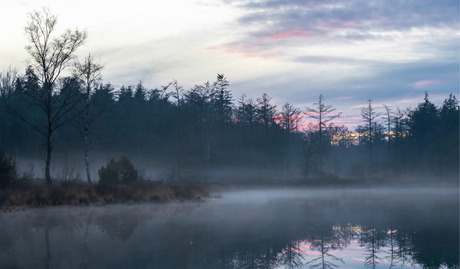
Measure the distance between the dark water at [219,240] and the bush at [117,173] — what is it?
8125 millimetres

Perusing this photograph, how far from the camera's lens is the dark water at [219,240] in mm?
11875

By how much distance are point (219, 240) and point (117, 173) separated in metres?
19.3

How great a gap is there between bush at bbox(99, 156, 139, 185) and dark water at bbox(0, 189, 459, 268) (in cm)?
812

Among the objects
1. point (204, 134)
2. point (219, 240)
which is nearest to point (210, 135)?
point (204, 134)

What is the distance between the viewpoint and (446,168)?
76.6m

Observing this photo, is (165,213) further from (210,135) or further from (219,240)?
(210,135)

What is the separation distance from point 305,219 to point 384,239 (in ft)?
23.0

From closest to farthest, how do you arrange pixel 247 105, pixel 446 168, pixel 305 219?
pixel 305 219 < pixel 446 168 < pixel 247 105

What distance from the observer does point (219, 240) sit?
1548 cm

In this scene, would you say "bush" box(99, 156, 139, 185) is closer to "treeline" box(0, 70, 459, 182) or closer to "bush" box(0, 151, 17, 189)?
"bush" box(0, 151, 17, 189)

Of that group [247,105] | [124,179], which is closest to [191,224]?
[124,179]

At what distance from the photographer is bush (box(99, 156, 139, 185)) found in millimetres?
32594

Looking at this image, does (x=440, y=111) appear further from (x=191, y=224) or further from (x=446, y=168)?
(x=191, y=224)

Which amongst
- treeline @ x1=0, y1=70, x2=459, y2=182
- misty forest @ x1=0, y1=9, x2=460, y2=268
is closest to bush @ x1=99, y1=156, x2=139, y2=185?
misty forest @ x1=0, y1=9, x2=460, y2=268
